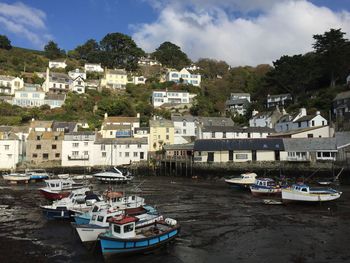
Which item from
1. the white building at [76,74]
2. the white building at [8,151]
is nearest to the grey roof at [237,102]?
the white building at [76,74]

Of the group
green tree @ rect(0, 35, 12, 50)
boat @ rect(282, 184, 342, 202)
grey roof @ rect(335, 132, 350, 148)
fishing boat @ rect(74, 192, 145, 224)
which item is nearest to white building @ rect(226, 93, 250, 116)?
grey roof @ rect(335, 132, 350, 148)

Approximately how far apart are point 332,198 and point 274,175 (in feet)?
65.0

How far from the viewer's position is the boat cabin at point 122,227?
725 inches

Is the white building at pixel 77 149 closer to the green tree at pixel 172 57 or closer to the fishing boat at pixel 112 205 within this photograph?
the fishing boat at pixel 112 205

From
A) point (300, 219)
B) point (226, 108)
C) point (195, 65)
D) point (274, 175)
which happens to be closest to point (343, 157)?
point (274, 175)

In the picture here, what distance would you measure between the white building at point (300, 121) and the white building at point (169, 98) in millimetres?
31447

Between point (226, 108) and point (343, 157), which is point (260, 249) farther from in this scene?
point (226, 108)

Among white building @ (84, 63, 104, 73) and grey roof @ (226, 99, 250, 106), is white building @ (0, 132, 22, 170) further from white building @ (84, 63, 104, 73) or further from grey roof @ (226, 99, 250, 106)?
white building @ (84, 63, 104, 73)

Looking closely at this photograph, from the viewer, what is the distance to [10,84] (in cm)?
9950

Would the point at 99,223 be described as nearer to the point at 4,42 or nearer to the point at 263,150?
the point at 263,150

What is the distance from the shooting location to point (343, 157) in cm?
5184

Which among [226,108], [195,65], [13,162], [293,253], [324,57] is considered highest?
[195,65]

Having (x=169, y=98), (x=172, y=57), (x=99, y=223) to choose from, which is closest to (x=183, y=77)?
(x=169, y=98)

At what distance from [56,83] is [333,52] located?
7617cm
